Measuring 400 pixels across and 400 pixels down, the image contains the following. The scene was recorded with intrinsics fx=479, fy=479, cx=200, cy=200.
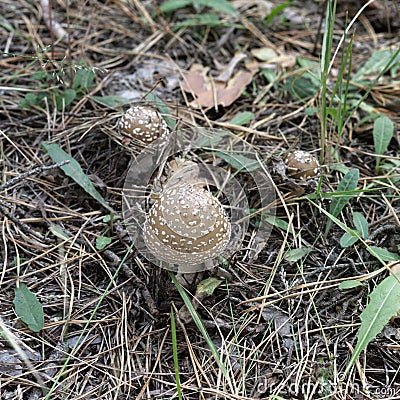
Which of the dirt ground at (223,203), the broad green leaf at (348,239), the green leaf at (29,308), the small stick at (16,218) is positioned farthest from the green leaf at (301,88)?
the green leaf at (29,308)

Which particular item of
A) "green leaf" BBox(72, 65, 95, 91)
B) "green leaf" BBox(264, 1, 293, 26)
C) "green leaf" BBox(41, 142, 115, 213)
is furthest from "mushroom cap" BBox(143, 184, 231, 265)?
"green leaf" BBox(264, 1, 293, 26)

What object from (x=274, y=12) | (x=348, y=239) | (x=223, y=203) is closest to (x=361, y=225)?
(x=348, y=239)

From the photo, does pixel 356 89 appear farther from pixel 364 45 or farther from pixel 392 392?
pixel 392 392

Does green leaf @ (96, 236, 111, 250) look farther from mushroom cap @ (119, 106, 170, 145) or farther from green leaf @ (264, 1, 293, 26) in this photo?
green leaf @ (264, 1, 293, 26)

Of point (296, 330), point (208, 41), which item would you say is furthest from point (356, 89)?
point (296, 330)

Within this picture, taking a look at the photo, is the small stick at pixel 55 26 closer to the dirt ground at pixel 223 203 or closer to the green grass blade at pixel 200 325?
the dirt ground at pixel 223 203

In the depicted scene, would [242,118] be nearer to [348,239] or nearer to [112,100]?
[112,100]
